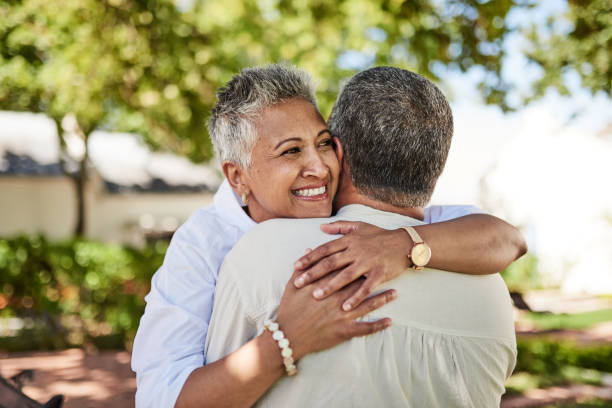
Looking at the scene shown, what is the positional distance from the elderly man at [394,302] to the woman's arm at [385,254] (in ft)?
0.16

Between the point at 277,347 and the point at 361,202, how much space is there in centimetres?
65

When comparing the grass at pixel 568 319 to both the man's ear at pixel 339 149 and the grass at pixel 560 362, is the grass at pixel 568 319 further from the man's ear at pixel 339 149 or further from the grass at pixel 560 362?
the man's ear at pixel 339 149

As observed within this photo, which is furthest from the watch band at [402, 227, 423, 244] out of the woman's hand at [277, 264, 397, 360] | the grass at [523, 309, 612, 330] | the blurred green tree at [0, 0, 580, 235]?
the grass at [523, 309, 612, 330]

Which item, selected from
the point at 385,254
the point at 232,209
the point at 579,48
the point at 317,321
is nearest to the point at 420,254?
the point at 385,254

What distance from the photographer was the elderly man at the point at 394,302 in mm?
1657

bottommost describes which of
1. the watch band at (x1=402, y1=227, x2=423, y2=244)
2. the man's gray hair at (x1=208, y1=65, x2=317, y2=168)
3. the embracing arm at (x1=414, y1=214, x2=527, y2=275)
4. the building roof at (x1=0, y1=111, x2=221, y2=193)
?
the building roof at (x1=0, y1=111, x2=221, y2=193)

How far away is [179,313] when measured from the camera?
1.89m

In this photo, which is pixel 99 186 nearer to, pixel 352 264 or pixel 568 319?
pixel 568 319

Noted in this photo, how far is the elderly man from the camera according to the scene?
1657 millimetres

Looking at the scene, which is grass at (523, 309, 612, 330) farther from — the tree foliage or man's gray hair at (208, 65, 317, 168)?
man's gray hair at (208, 65, 317, 168)

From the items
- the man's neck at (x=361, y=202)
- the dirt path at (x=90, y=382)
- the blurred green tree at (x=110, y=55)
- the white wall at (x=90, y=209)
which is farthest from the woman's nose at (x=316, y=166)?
the white wall at (x=90, y=209)

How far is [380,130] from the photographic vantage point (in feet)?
6.14

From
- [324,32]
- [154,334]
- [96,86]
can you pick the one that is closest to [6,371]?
[96,86]

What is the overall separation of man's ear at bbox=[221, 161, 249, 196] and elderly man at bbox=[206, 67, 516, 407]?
1.74ft
